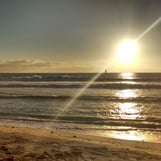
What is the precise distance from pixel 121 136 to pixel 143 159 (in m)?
5.11

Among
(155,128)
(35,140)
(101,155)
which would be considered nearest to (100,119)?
(155,128)

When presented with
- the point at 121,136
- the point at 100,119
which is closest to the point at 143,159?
the point at 121,136

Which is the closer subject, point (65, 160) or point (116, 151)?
point (65, 160)

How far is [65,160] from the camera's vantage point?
7.13 meters

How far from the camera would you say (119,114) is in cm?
1828

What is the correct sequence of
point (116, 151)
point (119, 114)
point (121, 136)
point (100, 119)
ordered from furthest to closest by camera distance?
point (119, 114)
point (100, 119)
point (121, 136)
point (116, 151)

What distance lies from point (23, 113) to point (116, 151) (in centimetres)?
1128

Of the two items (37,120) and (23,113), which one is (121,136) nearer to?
(37,120)

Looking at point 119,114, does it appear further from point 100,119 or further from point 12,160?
point 12,160

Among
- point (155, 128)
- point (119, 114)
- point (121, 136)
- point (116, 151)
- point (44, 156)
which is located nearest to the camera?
point (44, 156)

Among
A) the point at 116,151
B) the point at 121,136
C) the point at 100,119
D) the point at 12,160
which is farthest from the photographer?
the point at 100,119

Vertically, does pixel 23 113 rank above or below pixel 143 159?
above

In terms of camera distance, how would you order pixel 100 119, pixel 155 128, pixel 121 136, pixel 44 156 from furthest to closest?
pixel 100 119, pixel 155 128, pixel 121 136, pixel 44 156

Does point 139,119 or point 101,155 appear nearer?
point 101,155
